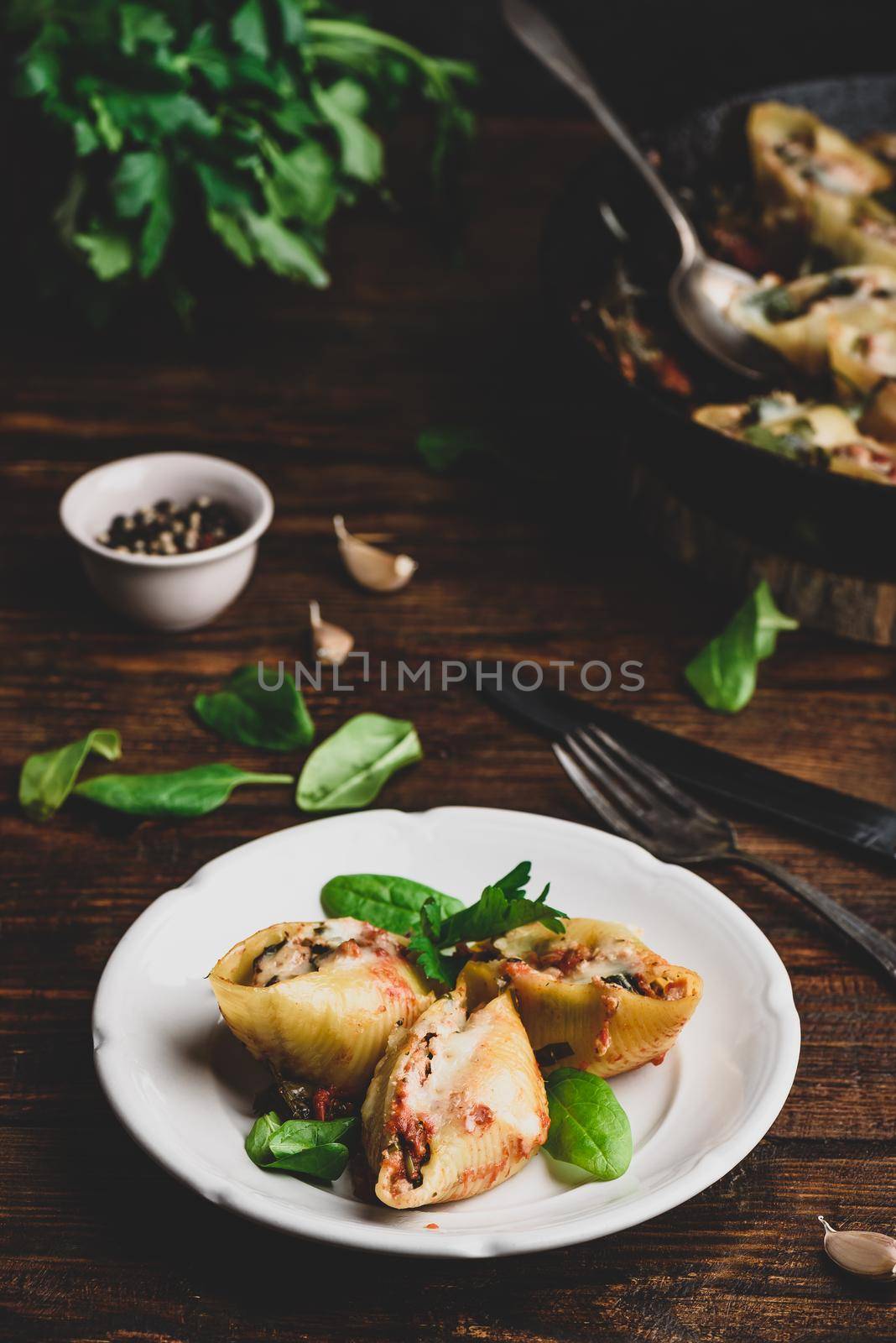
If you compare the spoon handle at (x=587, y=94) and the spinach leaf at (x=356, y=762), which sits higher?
the spoon handle at (x=587, y=94)

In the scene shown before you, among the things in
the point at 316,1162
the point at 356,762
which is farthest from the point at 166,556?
the point at 316,1162

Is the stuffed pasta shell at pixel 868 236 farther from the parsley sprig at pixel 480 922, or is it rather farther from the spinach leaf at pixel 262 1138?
the spinach leaf at pixel 262 1138

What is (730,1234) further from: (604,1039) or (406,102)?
(406,102)

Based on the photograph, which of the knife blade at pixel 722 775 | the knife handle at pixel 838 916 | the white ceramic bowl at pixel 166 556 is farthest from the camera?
the white ceramic bowl at pixel 166 556

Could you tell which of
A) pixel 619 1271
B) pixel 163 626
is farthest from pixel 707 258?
pixel 619 1271

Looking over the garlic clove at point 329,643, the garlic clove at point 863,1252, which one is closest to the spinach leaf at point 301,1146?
the garlic clove at point 863,1252

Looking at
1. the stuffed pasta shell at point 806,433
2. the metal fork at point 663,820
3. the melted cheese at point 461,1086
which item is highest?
the stuffed pasta shell at point 806,433

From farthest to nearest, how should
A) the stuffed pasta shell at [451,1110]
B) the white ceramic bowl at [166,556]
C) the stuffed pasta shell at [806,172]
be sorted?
the stuffed pasta shell at [806,172], the white ceramic bowl at [166,556], the stuffed pasta shell at [451,1110]

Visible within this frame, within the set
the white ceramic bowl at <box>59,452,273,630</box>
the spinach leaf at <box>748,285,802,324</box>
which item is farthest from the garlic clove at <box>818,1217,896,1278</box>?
the spinach leaf at <box>748,285,802,324</box>
